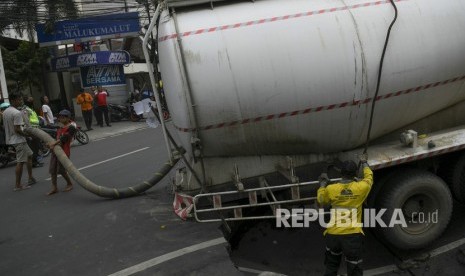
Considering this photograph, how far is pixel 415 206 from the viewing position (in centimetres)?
459

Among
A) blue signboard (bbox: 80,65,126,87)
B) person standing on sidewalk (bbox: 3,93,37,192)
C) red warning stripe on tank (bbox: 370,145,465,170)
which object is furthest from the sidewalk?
red warning stripe on tank (bbox: 370,145,465,170)

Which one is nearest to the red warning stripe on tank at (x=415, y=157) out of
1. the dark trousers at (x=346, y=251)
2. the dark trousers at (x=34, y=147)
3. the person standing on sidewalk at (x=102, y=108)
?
the dark trousers at (x=346, y=251)

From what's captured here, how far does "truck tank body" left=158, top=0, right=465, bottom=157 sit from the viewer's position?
13.6ft

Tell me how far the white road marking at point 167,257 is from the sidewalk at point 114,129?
1086cm

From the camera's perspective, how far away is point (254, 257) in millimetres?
4879

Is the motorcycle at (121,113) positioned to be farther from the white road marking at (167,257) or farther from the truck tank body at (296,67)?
the truck tank body at (296,67)

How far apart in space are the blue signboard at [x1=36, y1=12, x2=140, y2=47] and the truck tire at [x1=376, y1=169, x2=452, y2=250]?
46.4ft

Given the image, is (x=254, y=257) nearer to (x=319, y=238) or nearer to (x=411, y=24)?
(x=319, y=238)

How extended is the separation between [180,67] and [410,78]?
231cm

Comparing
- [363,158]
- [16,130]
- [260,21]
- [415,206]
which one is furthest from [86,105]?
[415,206]

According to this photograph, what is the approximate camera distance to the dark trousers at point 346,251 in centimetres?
379

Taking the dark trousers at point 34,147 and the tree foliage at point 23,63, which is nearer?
the dark trousers at point 34,147

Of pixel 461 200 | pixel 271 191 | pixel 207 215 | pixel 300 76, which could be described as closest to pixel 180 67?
pixel 300 76

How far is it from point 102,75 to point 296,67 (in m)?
16.9
